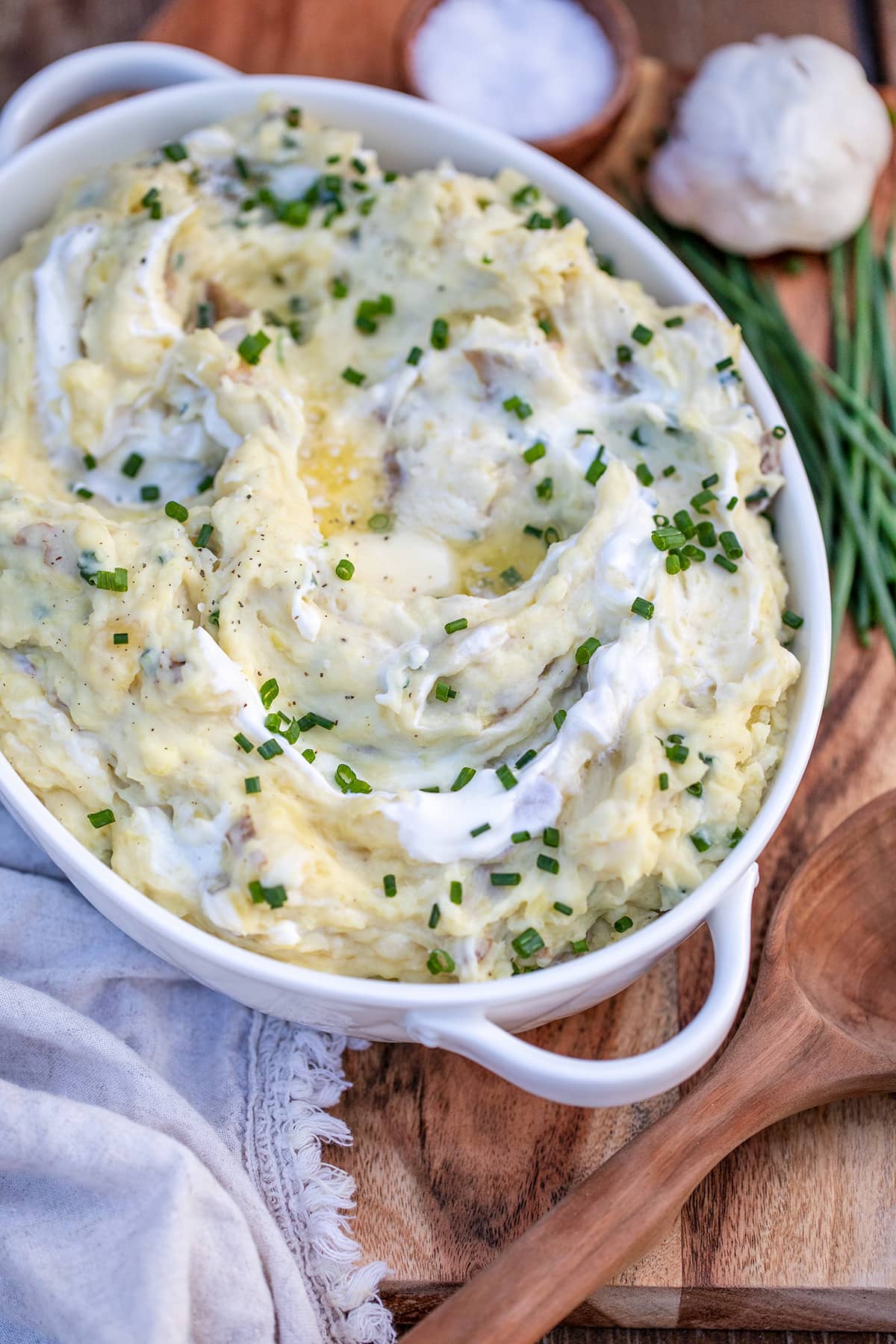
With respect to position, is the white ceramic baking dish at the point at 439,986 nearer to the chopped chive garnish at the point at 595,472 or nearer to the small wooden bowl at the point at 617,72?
the small wooden bowl at the point at 617,72

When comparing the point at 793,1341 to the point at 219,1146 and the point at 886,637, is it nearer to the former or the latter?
the point at 219,1146

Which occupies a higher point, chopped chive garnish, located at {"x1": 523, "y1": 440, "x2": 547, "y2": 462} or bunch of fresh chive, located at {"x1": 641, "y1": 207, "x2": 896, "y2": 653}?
chopped chive garnish, located at {"x1": 523, "y1": 440, "x2": 547, "y2": 462}

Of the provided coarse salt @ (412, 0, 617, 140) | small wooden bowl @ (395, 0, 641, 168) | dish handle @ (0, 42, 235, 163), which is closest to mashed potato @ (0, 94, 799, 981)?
dish handle @ (0, 42, 235, 163)

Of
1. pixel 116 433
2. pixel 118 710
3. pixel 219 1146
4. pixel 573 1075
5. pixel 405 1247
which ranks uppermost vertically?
pixel 116 433

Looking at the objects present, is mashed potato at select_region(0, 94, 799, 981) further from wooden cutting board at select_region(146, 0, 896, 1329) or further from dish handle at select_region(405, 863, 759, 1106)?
wooden cutting board at select_region(146, 0, 896, 1329)

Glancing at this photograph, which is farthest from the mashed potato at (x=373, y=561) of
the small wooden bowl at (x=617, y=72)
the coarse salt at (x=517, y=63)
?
the coarse salt at (x=517, y=63)

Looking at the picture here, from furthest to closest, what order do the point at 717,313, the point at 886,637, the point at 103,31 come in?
1. the point at 103,31
2. the point at 886,637
3. the point at 717,313

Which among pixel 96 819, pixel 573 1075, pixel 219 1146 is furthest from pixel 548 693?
pixel 219 1146
